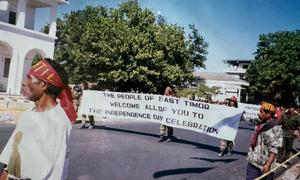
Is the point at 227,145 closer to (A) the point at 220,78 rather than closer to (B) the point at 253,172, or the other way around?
(B) the point at 253,172

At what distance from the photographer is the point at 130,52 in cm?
2784

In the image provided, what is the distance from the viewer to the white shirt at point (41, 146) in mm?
1941

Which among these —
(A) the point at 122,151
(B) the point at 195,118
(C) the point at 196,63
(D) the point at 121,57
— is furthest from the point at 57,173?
(C) the point at 196,63

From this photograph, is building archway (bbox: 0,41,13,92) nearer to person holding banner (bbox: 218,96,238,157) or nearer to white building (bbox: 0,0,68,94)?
white building (bbox: 0,0,68,94)

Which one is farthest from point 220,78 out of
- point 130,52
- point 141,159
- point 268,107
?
point 268,107

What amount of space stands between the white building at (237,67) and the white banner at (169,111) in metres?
71.5

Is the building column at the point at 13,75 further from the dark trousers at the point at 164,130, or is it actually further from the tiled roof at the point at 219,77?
the tiled roof at the point at 219,77

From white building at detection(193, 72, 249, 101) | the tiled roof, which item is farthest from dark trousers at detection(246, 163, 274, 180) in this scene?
the tiled roof

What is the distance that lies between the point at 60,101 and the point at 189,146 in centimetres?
971

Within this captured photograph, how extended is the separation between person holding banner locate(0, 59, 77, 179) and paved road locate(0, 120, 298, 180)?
434 centimetres

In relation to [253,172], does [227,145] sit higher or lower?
lower

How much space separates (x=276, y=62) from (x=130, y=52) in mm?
32749

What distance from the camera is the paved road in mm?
7023

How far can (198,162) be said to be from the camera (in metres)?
9.22
